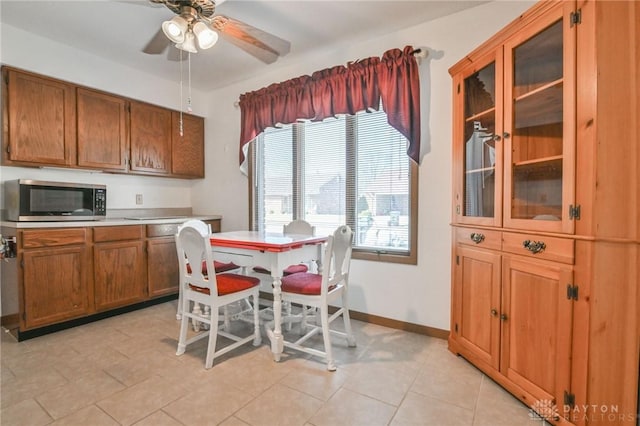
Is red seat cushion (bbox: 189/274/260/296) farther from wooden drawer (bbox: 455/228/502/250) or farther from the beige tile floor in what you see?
wooden drawer (bbox: 455/228/502/250)

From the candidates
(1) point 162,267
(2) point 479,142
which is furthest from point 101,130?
(2) point 479,142

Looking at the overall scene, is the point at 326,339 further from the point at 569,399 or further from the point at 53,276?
the point at 53,276

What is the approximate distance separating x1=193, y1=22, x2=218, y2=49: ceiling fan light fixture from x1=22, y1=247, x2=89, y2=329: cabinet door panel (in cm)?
215

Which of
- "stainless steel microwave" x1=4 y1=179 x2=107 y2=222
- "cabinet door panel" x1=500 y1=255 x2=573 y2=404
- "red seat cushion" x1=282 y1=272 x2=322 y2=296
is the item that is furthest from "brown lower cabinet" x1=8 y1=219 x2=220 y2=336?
"cabinet door panel" x1=500 y1=255 x2=573 y2=404

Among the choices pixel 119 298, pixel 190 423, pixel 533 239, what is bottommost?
pixel 190 423

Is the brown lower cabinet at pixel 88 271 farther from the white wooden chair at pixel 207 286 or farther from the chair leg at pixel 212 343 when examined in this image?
the chair leg at pixel 212 343

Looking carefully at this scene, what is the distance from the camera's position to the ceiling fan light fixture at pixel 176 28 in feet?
5.68

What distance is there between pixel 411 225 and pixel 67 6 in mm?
3215

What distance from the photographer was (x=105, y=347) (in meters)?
2.33

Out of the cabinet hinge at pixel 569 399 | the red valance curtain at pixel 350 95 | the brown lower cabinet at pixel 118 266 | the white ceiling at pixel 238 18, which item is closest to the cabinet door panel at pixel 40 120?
the white ceiling at pixel 238 18

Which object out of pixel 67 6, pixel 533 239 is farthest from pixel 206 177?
pixel 533 239

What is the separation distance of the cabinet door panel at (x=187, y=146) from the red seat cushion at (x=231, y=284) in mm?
2101

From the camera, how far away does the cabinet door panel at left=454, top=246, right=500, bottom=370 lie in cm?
181

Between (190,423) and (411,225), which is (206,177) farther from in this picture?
(190,423)
